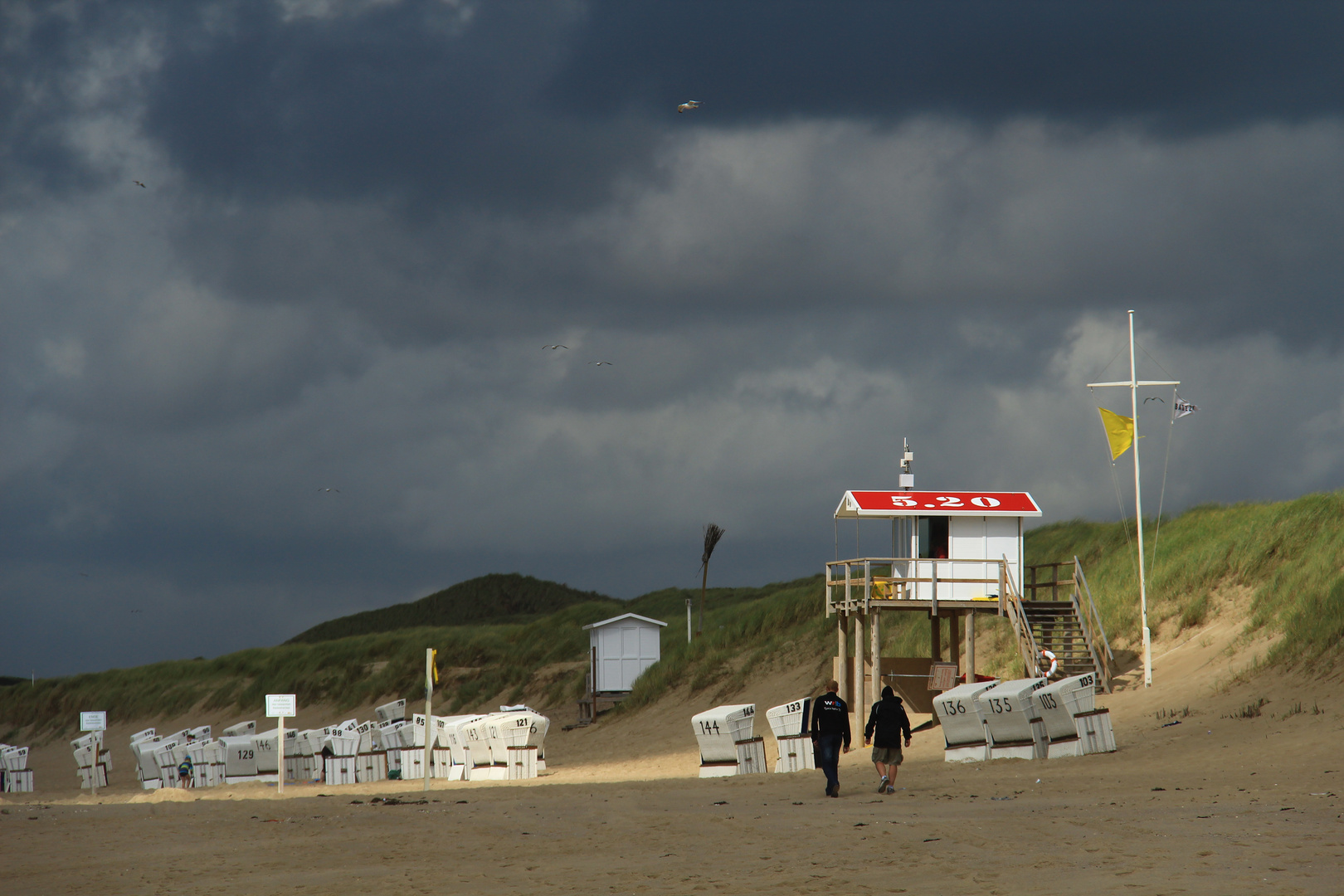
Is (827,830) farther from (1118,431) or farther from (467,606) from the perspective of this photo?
(467,606)

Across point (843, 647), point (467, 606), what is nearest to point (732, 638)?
point (843, 647)

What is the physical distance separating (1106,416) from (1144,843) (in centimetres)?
1832

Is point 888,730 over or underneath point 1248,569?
underneath

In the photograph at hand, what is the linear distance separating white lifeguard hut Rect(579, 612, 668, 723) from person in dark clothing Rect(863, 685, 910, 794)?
28456mm

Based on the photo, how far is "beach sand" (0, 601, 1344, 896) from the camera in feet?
33.3

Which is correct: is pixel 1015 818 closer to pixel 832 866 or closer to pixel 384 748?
pixel 832 866

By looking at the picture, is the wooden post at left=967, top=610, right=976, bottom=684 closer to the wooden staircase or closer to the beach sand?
the wooden staircase

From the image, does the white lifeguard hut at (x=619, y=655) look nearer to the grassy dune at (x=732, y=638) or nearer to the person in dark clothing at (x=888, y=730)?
the grassy dune at (x=732, y=638)

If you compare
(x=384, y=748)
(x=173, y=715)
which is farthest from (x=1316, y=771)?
(x=173, y=715)

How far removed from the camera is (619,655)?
151 feet

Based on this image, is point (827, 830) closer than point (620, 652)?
Yes

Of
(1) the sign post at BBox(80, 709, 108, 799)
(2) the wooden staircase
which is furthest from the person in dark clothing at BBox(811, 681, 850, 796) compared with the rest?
(1) the sign post at BBox(80, 709, 108, 799)

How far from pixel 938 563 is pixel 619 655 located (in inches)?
772

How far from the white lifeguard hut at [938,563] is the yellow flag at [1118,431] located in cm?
252
